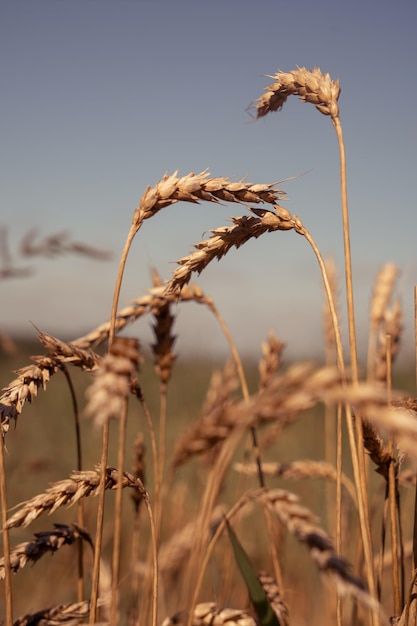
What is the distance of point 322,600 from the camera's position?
268 cm

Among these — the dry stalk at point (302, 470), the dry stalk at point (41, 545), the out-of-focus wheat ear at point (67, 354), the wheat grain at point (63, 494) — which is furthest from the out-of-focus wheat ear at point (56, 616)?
the dry stalk at point (302, 470)

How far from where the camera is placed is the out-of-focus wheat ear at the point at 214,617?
100cm

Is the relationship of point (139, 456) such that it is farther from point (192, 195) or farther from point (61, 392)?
point (61, 392)

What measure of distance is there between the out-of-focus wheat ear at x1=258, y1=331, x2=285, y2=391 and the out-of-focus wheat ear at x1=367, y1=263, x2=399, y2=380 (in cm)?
26

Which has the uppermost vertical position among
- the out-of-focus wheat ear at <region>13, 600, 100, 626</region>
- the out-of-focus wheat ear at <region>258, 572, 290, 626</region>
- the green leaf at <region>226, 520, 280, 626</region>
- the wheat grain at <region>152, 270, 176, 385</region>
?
the wheat grain at <region>152, 270, 176, 385</region>

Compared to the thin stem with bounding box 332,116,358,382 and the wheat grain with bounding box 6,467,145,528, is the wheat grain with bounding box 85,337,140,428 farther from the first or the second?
the thin stem with bounding box 332,116,358,382

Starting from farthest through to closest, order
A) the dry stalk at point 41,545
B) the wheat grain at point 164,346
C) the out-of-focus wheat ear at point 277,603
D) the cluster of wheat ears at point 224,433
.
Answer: the wheat grain at point 164,346, the out-of-focus wheat ear at point 277,603, the dry stalk at point 41,545, the cluster of wheat ears at point 224,433

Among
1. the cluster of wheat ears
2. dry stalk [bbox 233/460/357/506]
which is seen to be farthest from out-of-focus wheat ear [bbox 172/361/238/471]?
dry stalk [bbox 233/460/357/506]

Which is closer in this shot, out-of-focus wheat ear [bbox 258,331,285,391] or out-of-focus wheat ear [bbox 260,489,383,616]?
out-of-focus wheat ear [bbox 260,489,383,616]

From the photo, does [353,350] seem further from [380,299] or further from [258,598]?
[380,299]

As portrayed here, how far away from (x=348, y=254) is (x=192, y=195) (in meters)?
0.25

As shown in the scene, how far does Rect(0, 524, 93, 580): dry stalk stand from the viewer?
0.97m

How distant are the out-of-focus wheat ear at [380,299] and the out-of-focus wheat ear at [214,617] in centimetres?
89

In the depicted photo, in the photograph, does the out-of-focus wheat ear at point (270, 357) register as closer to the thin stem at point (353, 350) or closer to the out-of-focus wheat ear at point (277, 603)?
the out-of-focus wheat ear at point (277, 603)
